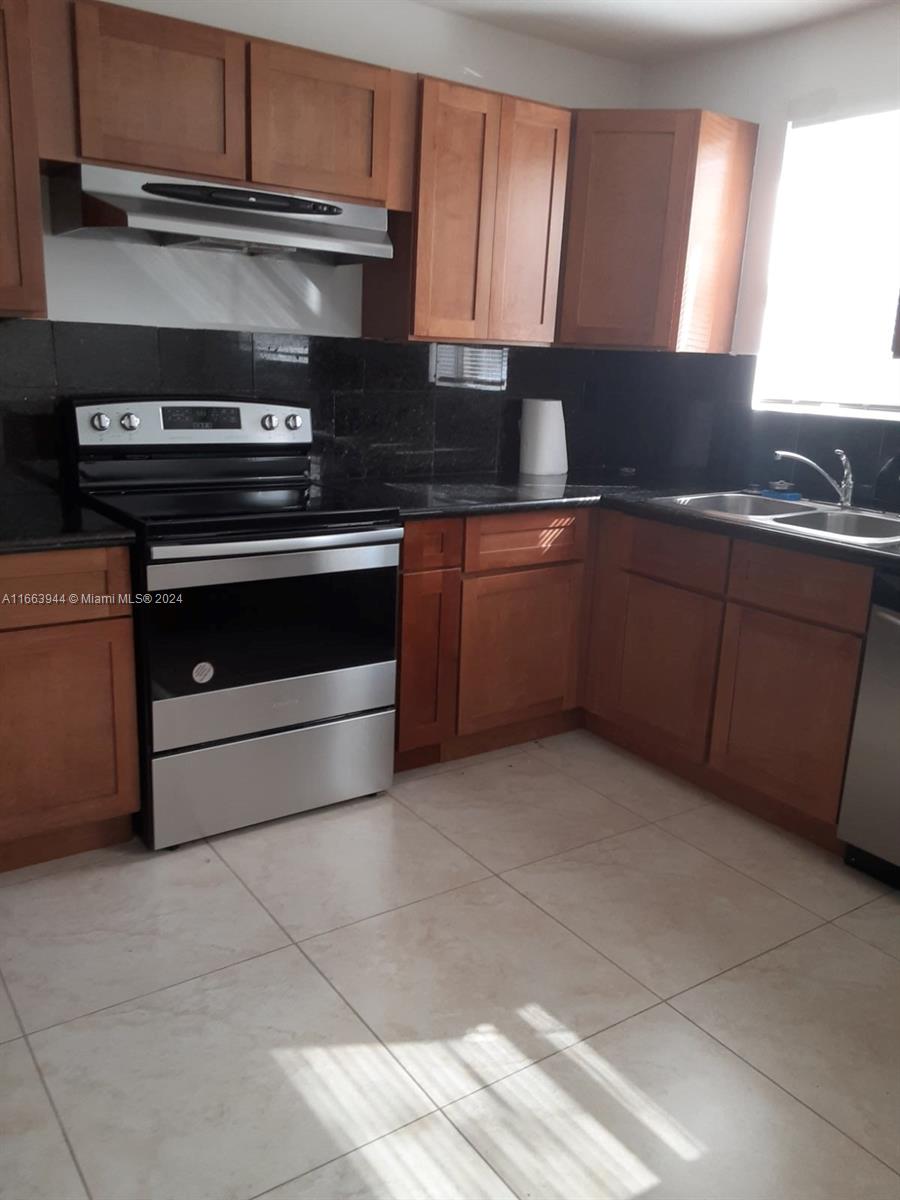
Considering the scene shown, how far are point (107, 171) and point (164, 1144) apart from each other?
208 cm

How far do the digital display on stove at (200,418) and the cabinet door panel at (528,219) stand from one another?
35.0 inches

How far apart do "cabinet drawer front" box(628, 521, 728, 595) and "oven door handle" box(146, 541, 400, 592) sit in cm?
84

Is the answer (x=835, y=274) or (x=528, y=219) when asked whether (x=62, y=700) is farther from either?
(x=835, y=274)

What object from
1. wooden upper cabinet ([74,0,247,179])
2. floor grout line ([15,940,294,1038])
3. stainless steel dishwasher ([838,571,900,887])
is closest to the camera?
floor grout line ([15,940,294,1038])

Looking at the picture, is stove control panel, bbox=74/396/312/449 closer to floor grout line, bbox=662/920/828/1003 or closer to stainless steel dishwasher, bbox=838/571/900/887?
stainless steel dishwasher, bbox=838/571/900/887

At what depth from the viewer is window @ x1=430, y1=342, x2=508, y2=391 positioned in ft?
11.0

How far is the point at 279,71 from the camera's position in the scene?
8.32 feet

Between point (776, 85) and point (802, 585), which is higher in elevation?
point (776, 85)

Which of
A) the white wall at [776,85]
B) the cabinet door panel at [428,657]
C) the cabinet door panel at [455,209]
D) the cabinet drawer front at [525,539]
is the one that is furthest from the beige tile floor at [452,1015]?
the white wall at [776,85]

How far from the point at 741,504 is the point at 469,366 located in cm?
106

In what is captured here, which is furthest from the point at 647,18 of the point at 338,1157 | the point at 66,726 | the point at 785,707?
the point at 338,1157

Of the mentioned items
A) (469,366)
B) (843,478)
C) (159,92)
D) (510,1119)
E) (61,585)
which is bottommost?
(510,1119)

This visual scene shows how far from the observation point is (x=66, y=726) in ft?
7.61

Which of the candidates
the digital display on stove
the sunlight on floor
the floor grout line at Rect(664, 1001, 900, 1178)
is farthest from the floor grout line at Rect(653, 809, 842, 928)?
the digital display on stove
